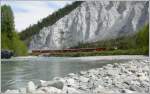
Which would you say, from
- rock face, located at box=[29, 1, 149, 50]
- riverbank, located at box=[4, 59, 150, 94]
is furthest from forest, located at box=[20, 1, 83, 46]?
riverbank, located at box=[4, 59, 150, 94]

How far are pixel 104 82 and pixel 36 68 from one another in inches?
31.1

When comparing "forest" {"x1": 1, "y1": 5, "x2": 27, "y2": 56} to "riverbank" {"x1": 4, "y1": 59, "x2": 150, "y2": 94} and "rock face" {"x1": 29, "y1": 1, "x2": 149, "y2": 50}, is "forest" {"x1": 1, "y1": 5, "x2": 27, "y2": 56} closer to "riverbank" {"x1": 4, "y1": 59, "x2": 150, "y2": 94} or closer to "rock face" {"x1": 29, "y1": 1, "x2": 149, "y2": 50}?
"rock face" {"x1": 29, "y1": 1, "x2": 149, "y2": 50}

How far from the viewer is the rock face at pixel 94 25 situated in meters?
4.56

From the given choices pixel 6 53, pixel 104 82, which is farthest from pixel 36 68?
pixel 104 82

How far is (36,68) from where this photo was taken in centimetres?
471

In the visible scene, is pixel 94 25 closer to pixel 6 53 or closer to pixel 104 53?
pixel 104 53

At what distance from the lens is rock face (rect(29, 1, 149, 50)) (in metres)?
4.56

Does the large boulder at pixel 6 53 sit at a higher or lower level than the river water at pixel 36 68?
higher

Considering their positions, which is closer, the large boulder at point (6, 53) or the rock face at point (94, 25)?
the large boulder at point (6, 53)

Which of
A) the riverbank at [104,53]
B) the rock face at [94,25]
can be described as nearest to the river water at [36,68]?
the riverbank at [104,53]

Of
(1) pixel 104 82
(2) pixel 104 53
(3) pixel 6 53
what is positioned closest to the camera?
(3) pixel 6 53

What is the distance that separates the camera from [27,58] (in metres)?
4.54

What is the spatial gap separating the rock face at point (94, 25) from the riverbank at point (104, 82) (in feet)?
1.30

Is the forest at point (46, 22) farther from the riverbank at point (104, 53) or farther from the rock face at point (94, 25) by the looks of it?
the riverbank at point (104, 53)
